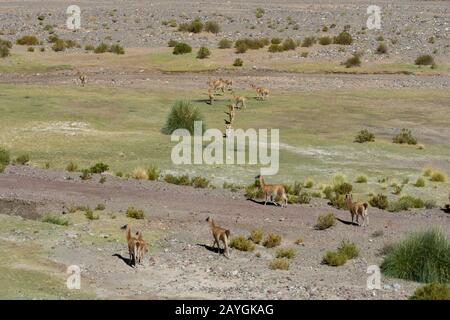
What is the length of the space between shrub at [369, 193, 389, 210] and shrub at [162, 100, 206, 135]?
1282cm

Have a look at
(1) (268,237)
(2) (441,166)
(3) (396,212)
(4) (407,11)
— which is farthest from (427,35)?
(1) (268,237)

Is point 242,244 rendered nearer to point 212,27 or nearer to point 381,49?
point 381,49

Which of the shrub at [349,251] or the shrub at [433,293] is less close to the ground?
the shrub at [433,293]

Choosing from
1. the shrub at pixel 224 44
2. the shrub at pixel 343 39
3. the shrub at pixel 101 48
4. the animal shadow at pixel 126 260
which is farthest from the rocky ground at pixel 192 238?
the shrub at pixel 343 39

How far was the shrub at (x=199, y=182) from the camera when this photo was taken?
1249 inches

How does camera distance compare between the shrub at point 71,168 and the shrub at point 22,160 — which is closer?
the shrub at point 71,168

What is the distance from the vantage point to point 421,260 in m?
22.7

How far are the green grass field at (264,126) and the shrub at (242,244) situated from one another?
807 centimetres

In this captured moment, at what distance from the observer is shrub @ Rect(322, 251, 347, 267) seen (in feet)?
76.1

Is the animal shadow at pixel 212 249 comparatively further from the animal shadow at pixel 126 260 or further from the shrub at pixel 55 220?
the shrub at pixel 55 220

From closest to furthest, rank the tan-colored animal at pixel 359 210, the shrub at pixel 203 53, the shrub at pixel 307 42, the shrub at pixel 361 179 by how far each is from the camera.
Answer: the tan-colored animal at pixel 359 210, the shrub at pixel 361 179, the shrub at pixel 203 53, the shrub at pixel 307 42

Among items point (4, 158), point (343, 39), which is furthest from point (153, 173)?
point (343, 39)

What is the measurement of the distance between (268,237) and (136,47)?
49.7m

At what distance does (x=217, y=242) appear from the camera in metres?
23.5
